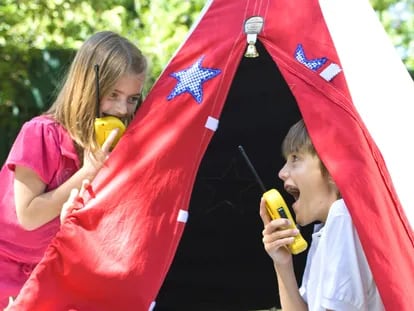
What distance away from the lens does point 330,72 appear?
8.48ft

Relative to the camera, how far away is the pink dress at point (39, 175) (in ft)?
8.82

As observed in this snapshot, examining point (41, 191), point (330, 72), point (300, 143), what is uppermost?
point (330, 72)

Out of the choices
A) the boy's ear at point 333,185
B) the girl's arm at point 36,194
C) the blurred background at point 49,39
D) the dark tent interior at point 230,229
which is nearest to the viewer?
the boy's ear at point 333,185

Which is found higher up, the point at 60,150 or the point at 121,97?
the point at 121,97

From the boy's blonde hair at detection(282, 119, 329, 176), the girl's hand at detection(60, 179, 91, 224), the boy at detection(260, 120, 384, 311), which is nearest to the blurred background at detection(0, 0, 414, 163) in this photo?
the girl's hand at detection(60, 179, 91, 224)

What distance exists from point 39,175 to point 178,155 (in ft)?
1.50

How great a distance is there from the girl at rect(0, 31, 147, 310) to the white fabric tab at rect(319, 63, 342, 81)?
646 mm

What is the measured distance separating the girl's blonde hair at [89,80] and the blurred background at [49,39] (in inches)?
113

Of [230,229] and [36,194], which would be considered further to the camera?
[230,229]

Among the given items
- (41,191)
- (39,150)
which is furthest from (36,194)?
(39,150)

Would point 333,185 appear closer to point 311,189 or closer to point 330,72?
point 311,189

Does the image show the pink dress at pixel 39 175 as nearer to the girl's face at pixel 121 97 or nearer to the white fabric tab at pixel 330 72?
the girl's face at pixel 121 97

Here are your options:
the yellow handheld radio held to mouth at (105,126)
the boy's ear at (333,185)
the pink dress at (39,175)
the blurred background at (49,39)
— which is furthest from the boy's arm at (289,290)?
the blurred background at (49,39)

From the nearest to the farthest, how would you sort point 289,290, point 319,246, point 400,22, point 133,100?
point 319,246 < point 289,290 < point 133,100 < point 400,22
